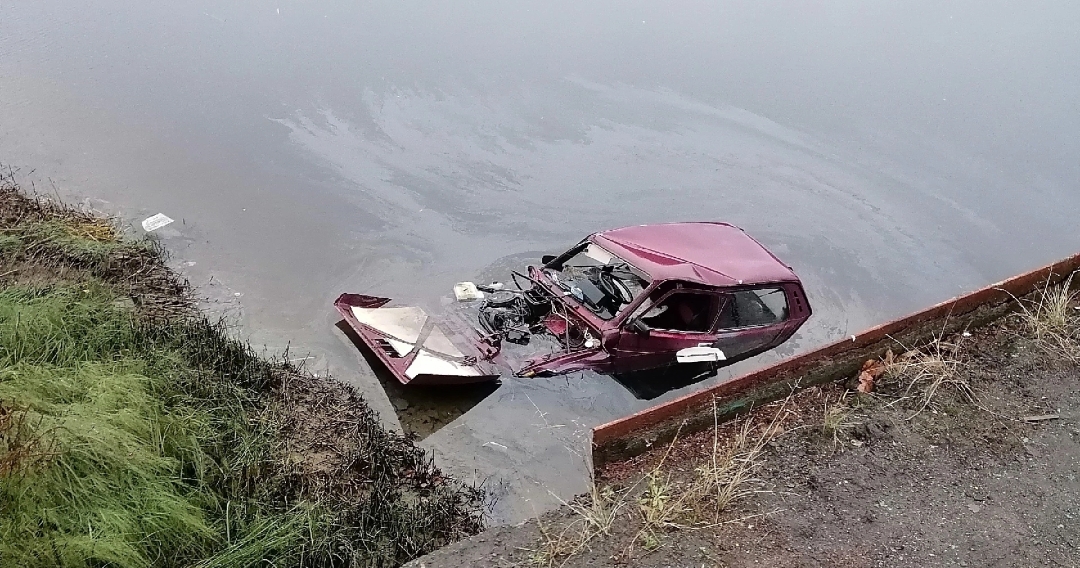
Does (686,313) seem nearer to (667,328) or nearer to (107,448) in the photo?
(667,328)

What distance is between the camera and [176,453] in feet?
16.9

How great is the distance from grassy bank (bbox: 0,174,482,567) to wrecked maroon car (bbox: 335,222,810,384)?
84 cm

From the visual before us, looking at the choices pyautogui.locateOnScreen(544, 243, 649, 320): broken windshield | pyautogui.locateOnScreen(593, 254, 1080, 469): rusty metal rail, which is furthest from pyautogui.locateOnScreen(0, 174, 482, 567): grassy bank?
pyautogui.locateOnScreen(544, 243, 649, 320): broken windshield

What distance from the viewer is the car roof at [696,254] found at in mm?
6719

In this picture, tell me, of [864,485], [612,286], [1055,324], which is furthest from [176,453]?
[1055,324]

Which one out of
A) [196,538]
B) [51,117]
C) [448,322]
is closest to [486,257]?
[448,322]

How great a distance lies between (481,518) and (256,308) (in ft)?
11.4

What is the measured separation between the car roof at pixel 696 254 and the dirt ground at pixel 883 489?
133 cm

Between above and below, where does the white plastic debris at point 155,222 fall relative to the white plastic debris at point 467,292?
above

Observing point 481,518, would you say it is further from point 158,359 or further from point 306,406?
point 158,359

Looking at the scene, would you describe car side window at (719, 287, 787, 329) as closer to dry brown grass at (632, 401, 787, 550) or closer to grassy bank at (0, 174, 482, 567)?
dry brown grass at (632, 401, 787, 550)

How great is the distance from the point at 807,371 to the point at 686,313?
126 centimetres

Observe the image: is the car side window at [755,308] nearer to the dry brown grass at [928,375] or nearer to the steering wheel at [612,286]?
the steering wheel at [612,286]

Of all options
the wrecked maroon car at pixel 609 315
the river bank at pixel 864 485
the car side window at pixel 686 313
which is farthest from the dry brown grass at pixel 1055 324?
the car side window at pixel 686 313
